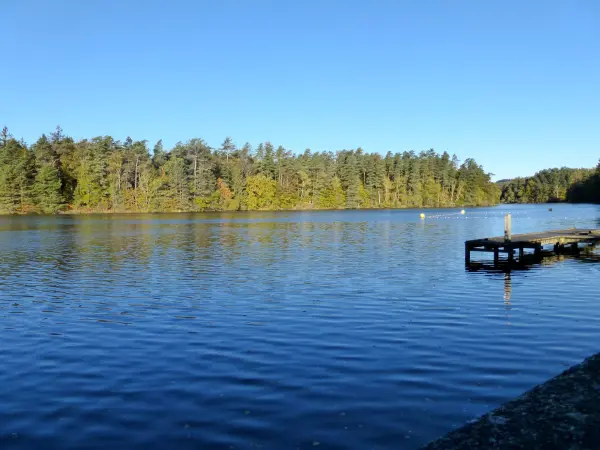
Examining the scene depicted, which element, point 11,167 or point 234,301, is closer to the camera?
point 234,301

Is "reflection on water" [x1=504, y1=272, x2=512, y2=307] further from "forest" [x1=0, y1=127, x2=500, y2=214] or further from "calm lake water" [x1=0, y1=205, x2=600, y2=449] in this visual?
"forest" [x1=0, y1=127, x2=500, y2=214]

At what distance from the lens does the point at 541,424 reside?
6.33 meters

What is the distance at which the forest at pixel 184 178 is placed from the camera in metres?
123

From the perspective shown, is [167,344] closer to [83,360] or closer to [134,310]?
[83,360]

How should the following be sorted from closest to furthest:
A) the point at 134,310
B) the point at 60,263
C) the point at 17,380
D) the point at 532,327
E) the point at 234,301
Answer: the point at 17,380 < the point at 532,327 < the point at 134,310 < the point at 234,301 < the point at 60,263

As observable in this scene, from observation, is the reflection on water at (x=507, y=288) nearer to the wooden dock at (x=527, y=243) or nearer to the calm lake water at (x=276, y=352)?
the calm lake water at (x=276, y=352)

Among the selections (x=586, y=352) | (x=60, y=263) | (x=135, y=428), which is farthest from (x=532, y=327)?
(x=60, y=263)

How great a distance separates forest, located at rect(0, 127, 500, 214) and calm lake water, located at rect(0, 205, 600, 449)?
4227 inches

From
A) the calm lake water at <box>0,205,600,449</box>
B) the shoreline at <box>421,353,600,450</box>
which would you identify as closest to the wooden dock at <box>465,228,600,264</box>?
the calm lake water at <box>0,205,600,449</box>

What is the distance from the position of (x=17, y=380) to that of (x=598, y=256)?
1366 inches

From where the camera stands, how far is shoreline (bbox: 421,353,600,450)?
5836mm

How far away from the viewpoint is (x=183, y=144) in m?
150

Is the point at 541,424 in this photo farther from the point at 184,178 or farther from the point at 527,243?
the point at 184,178

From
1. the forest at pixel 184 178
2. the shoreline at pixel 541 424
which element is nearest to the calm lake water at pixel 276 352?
the shoreline at pixel 541 424
